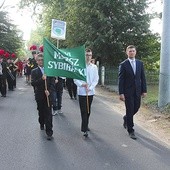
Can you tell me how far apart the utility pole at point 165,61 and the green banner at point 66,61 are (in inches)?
218

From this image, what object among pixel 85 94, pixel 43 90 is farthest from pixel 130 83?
pixel 43 90

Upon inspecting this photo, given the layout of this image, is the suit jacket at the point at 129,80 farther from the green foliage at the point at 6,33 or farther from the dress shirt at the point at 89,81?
the green foliage at the point at 6,33

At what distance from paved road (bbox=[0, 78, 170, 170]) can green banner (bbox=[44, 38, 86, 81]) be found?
137cm

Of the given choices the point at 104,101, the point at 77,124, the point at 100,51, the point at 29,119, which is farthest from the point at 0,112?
the point at 100,51

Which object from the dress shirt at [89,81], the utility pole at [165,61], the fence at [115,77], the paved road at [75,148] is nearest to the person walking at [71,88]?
the utility pole at [165,61]

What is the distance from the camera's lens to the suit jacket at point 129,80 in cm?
848

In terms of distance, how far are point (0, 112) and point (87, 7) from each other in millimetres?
15687

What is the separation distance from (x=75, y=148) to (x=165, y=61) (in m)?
6.96

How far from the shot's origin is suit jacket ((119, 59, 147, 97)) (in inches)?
334

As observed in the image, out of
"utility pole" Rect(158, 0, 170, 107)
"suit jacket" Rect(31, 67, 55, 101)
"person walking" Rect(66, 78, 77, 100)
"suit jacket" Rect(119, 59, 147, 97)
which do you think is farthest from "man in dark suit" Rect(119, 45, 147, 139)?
"person walking" Rect(66, 78, 77, 100)

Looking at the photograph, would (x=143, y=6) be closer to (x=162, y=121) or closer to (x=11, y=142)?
(x=162, y=121)

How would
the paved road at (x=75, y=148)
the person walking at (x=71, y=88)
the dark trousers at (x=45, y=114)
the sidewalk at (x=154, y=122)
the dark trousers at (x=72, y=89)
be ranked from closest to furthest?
the paved road at (x=75, y=148)
the dark trousers at (x=45, y=114)
the sidewalk at (x=154, y=122)
the person walking at (x=71, y=88)
the dark trousers at (x=72, y=89)

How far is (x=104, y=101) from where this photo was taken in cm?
1647

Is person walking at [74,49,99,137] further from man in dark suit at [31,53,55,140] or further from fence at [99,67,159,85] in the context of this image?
fence at [99,67,159,85]
